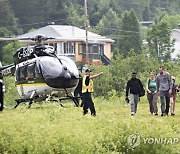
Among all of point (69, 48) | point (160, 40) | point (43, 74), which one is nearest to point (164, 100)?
point (43, 74)

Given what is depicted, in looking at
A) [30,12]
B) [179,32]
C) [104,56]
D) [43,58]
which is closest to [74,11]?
[30,12]

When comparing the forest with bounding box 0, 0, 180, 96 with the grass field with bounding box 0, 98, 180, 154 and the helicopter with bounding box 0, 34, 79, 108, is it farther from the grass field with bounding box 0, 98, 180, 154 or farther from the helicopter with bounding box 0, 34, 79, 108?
the grass field with bounding box 0, 98, 180, 154

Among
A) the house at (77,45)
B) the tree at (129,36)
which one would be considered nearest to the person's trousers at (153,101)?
the house at (77,45)

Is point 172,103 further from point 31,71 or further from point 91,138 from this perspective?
point 91,138

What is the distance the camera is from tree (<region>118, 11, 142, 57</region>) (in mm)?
79475

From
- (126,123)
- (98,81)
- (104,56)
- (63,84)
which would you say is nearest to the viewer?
(126,123)

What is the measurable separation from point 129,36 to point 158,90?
59491 millimetres

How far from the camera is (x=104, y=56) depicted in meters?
74.7

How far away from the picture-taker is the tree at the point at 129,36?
79.5 metres

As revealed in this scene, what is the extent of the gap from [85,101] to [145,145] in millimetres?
7734

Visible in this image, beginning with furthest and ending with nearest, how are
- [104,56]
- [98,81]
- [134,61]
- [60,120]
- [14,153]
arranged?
1. [104,56]
2. [134,61]
3. [98,81]
4. [60,120]
5. [14,153]

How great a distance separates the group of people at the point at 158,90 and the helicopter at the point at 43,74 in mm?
4295

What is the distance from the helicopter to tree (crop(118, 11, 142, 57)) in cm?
5253

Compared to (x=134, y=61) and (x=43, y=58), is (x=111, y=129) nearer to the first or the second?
(x=43, y=58)
